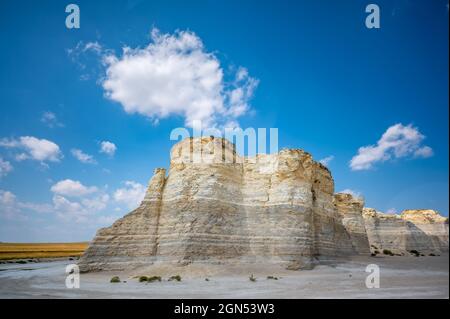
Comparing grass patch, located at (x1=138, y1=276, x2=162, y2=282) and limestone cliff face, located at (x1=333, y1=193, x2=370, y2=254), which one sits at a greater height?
limestone cliff face, located at (x1=333, y1=193, x2=370, y2=254)

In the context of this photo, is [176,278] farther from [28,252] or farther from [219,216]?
[28,252]

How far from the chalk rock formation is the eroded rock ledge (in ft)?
0.24

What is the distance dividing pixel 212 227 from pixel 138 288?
8914 millimetres

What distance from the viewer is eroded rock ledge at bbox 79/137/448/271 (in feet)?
86.1

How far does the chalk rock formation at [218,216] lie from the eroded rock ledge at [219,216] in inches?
2.9

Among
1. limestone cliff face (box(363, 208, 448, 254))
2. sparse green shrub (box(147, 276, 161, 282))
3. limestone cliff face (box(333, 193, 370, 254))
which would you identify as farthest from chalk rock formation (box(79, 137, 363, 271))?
limestone cliff face (box(363, 208, 448, 254))

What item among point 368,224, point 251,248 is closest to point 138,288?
point 251,248

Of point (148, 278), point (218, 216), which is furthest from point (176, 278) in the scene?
point (218, 216)

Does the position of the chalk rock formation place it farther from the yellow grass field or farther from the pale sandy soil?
the yellow grass field

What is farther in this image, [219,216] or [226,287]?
[219,216]

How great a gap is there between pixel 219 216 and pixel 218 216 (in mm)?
100

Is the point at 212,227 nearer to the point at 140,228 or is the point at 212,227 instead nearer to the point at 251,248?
the point at 251,248

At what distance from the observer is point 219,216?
2736 centimetres

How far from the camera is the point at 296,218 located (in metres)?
28.7
